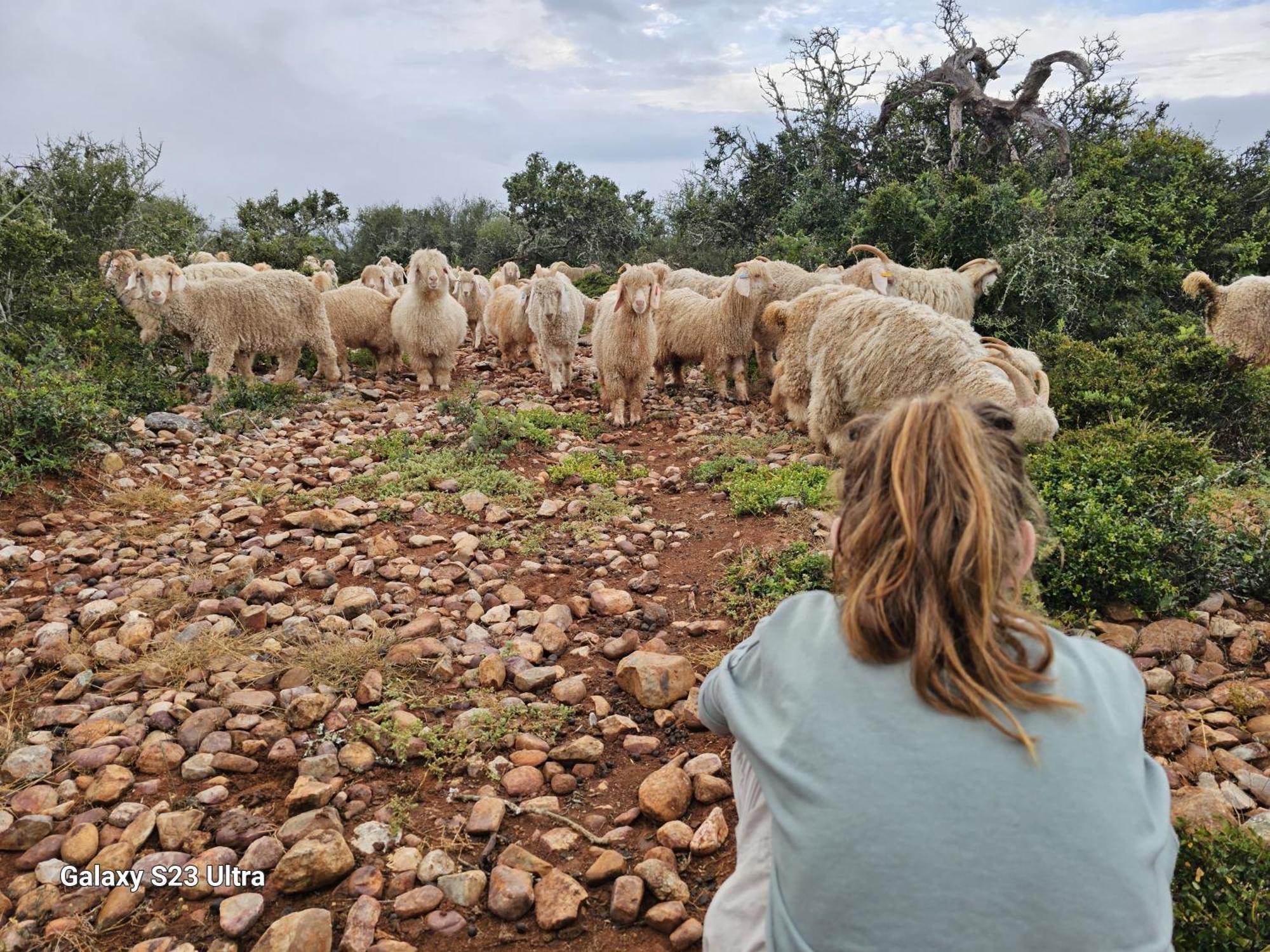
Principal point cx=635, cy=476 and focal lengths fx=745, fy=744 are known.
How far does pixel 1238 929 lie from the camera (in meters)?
2.02

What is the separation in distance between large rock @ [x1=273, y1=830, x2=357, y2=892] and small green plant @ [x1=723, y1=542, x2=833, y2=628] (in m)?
2.50

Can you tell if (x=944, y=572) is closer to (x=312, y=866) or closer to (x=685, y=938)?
(x=685, y=938)

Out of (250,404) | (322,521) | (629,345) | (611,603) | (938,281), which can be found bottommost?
(611,603)

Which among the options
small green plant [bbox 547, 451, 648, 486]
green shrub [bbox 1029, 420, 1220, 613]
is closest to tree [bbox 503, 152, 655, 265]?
small green plant [bbox 547, 451, 648, 486]

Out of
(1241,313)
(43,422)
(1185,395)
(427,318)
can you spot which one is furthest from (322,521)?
(1241,313)

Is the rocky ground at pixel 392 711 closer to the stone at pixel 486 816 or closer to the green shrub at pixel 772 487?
the stone at pixel 486 816

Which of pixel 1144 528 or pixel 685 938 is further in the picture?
pixel 1144 528

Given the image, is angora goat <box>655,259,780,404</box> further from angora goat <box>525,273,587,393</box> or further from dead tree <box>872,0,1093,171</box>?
dead tree <box>872,0,1093,171</box>

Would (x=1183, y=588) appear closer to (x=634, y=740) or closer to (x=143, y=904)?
(x=634, y=740)

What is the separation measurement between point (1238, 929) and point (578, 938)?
196 cm

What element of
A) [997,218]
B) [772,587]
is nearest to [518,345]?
[997,218]

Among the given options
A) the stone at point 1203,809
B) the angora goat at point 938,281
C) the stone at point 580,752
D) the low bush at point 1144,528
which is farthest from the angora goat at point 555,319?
the stone at point 1203,809

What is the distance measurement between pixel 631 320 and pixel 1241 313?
7466mm

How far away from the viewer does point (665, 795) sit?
3139 millimetres
